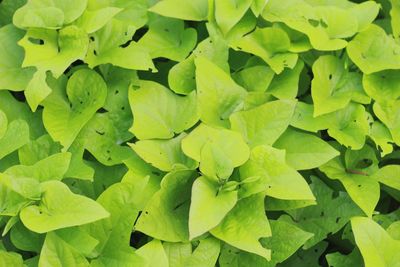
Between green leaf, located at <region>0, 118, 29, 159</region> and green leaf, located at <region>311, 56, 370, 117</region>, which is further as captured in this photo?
green leaf, located at <region>311, 56, 370, 117</region>

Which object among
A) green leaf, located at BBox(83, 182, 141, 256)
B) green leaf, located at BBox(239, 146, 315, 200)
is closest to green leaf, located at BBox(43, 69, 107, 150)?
green leaf, located at BBox(83, 182, 141, 256)

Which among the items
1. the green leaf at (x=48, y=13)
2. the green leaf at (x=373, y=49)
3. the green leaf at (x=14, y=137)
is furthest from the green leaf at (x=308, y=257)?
the green leaf at (x=48, y=13)

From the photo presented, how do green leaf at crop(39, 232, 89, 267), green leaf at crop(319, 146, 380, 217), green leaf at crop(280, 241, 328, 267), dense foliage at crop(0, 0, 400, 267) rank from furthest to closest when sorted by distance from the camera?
green leaf at crop(280, 241, 328, 267), green leaf at crop(319, 146, 380, 217), dense foliage at crop(0, 0, 400, 267), green leaf at crop(39, 232, 89, 267)

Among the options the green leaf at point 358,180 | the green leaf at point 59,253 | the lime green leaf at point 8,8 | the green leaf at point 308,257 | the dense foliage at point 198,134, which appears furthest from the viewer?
→ the lime green leaf at point 8,8

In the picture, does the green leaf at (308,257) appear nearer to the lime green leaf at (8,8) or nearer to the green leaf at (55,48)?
the green leaf at (55,48)

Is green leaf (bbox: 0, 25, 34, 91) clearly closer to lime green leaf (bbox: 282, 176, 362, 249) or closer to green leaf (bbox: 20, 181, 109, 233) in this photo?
green leaf (bbox: 20, 181, 109, 233)

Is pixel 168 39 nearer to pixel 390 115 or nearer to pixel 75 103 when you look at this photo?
pixel 75 103

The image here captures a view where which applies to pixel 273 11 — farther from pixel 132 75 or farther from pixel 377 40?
pixel 132 75
